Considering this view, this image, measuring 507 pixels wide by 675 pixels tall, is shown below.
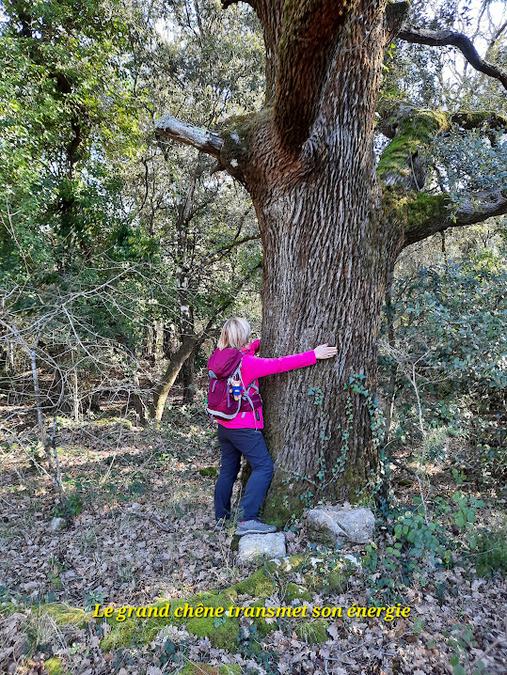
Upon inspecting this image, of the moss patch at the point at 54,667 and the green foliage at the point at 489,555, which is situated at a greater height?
the green foliage at the point at 489,555

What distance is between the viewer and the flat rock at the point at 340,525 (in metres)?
3.38

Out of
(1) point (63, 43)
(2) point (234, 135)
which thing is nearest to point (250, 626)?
(2) point (234, 135)

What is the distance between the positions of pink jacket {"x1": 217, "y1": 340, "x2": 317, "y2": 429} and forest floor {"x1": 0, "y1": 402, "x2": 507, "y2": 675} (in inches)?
40.4

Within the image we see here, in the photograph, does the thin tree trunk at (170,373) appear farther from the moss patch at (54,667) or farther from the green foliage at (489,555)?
the green foliage at (489,555)

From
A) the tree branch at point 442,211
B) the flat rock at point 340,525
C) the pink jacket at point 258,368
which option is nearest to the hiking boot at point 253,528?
the flat rock at point 340,525

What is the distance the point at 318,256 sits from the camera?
3.65 metres

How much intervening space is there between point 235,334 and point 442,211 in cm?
284

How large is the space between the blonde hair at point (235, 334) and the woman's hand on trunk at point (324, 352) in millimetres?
659

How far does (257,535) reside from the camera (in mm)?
3549

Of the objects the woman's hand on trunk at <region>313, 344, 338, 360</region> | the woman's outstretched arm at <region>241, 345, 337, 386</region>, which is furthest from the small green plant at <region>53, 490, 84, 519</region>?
the woman's hand on trunk at <region>313, 344, 338, 360</region>

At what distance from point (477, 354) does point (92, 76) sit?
→ 25.5ft

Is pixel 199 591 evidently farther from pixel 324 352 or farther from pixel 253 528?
pixel 324 352

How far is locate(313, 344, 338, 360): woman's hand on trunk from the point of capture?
11.8 feet

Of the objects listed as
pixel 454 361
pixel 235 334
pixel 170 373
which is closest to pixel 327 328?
pixel 235 334
